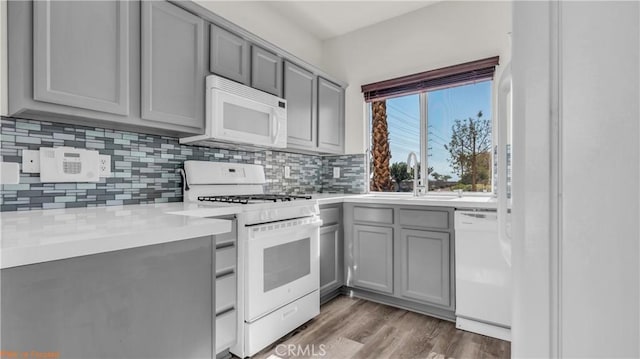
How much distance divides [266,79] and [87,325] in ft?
6.59

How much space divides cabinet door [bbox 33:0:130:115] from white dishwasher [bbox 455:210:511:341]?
2.20m

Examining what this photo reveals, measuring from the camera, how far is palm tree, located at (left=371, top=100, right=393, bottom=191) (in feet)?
10.7

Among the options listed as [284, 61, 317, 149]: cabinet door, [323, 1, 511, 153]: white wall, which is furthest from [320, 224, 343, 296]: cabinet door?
[323, 1, 511, 153]: white wall

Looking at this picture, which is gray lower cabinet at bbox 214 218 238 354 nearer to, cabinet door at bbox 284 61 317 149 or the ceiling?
cabinet door at bbox 284 61 317 149

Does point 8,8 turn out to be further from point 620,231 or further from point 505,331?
point 505,331

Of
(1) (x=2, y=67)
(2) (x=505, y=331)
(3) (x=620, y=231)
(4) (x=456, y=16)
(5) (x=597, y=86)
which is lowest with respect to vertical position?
(2) (x=505, y=331)

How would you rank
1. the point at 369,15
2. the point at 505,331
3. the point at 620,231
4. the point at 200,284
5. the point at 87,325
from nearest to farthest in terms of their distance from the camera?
the point at 620,231
the point at 87,325
the point at 200,284
the point at 505,331
the point at 369,15

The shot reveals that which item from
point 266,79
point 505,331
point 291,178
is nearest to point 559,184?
point 505,331

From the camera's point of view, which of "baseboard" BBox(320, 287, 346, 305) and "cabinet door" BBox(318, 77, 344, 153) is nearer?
"baseboard" BBox(320, 287, 346, 305)

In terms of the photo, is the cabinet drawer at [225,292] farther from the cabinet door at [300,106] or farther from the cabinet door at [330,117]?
the cabinet door at [330,117]

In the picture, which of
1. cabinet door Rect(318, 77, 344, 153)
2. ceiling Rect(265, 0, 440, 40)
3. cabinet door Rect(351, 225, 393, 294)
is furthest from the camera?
cabinet door Rect(318, 77, 344, 153)

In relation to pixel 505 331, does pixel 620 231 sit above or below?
above

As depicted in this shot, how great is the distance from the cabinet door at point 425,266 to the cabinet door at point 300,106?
119cm

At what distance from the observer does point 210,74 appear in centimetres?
201
